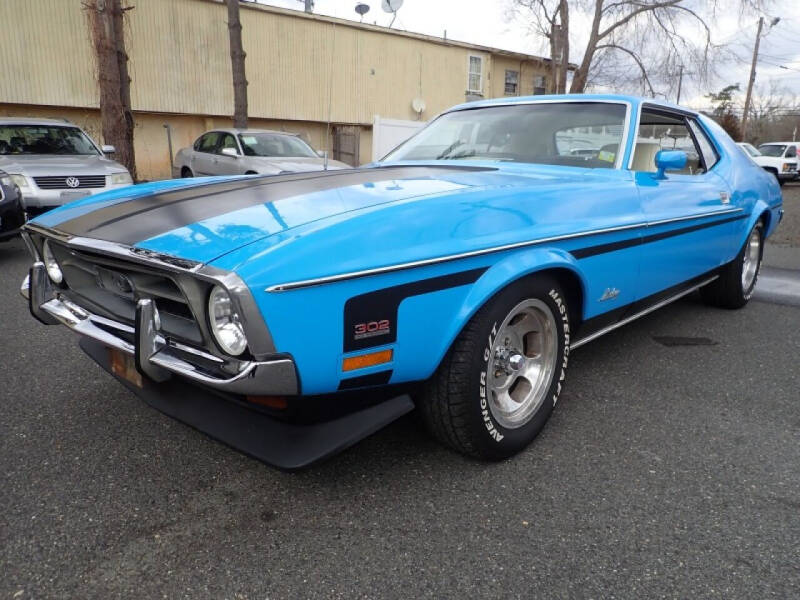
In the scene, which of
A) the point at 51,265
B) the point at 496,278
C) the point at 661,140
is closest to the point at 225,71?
the point at 661,140

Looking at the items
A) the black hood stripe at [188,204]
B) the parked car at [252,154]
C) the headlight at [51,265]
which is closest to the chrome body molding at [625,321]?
the black hood stripe at [188,204]

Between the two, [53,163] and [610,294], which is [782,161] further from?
[53,163]

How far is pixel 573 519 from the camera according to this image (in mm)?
1912

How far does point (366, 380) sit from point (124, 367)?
0.98 m

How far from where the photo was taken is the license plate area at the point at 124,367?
6.72 feet

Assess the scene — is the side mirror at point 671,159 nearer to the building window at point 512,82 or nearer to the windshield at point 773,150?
the windshield at point 773,150

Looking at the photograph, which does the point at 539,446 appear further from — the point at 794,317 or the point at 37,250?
the point at 794,317

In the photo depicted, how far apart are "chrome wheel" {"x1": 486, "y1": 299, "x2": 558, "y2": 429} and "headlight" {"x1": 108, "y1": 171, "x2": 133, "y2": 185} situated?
591 cm

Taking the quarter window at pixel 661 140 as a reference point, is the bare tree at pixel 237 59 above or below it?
above

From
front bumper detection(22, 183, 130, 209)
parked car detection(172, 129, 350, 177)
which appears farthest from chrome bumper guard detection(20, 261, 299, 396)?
parked car detection(172, 129, 350, 177)

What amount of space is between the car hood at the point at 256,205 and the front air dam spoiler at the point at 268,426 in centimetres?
51

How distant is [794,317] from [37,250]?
4826 millimetres

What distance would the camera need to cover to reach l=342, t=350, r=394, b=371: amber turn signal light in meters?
1.67

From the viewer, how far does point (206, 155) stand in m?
10.6
